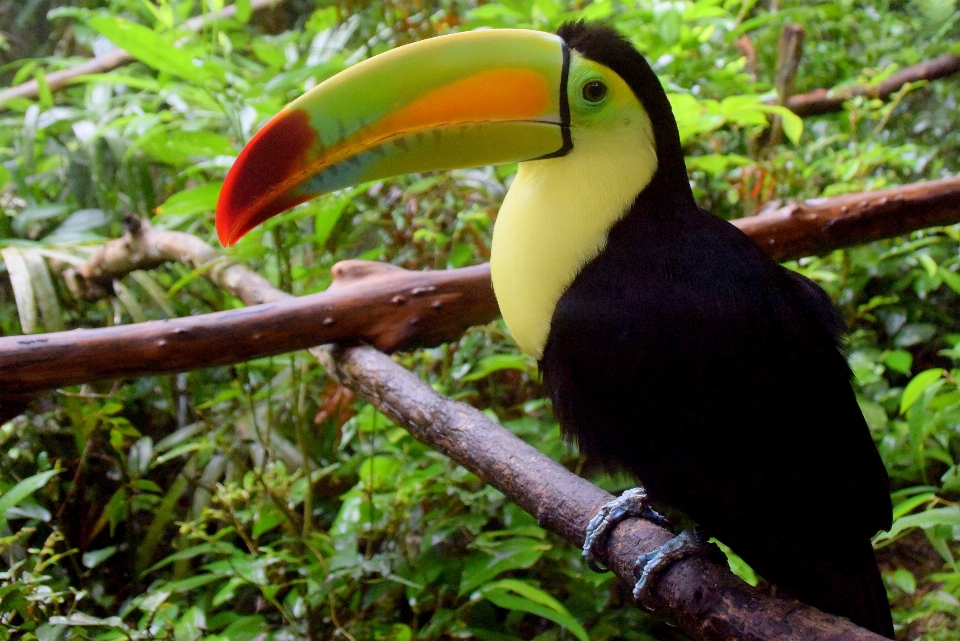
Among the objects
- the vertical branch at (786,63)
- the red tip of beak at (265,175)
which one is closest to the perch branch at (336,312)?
the red tip of beak at (265,175)

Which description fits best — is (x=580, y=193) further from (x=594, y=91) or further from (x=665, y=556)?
(x=665, y=556)

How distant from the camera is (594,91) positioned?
1.08 m

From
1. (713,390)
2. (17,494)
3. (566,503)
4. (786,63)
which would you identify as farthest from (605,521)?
(786,63)

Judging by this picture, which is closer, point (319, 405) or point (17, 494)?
point (17, 494)

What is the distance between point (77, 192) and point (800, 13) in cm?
257

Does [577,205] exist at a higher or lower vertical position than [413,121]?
lower

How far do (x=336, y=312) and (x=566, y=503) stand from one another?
65cm

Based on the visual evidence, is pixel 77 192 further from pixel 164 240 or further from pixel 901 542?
pixel 901 542

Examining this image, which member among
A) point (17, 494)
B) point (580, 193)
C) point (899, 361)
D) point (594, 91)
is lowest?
point (899, 361)

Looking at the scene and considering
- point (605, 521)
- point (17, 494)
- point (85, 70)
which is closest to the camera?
point (605, 521)

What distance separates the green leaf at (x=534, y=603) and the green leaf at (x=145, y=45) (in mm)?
1224

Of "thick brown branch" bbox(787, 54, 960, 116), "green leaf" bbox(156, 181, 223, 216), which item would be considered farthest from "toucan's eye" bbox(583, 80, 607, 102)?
"thick brown branch" bbox(787, 54, 960, 116)

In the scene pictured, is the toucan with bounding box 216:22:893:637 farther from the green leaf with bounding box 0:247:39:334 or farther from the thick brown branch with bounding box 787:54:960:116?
the thick brown branch with bounding box 787:54:960:116

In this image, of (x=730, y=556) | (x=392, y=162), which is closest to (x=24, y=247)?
(x=392, y=162)
